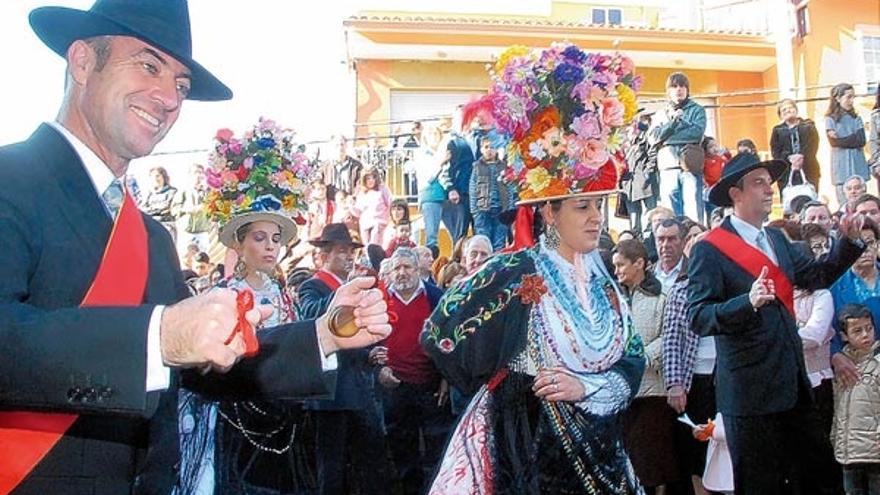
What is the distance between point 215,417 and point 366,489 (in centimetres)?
132

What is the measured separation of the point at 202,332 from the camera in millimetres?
1735

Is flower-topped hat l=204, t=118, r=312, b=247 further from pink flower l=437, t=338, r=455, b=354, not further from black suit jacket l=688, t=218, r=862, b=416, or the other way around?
black suit jacket l=688, t=218, r=862, b=416

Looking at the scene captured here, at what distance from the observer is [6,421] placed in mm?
2055

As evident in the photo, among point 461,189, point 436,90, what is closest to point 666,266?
point 461,189

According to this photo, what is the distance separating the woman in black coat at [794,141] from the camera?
1216cm

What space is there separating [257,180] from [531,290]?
293cm

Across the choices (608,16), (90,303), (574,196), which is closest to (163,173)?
(574,196)

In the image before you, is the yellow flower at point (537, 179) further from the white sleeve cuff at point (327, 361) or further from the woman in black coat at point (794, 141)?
the woman in black coat at point (794, 141)

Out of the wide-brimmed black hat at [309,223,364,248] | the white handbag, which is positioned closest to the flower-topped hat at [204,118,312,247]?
the wide-brimmed black hat at [309,223,364,248]

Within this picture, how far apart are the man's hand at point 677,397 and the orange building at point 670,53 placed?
14422 mm

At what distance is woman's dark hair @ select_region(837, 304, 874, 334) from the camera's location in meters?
6.20

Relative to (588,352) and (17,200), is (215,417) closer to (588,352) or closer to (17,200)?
(588,352)

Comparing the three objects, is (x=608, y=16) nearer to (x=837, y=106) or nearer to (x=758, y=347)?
(x=837, y=106)

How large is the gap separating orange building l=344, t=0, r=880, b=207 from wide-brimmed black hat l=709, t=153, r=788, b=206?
1422 cm
